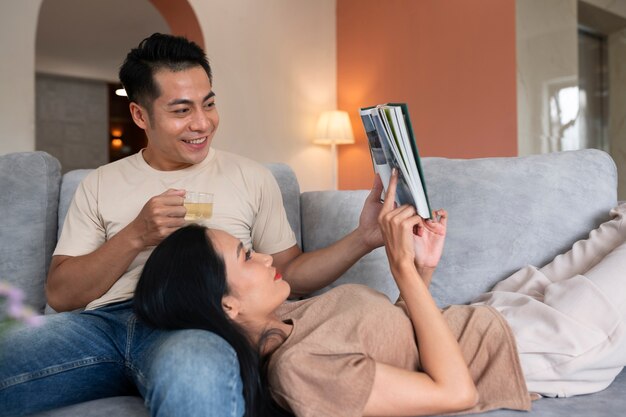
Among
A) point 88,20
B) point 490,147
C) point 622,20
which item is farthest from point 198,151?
point 88,20

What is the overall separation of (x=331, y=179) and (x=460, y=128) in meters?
1.36

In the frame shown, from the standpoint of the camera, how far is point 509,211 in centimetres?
167

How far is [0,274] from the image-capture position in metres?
1.73

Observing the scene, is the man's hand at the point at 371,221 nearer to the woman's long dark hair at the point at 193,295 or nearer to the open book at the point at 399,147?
the open book at the point at 399,147

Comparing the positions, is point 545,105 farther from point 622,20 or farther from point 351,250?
point 351,250

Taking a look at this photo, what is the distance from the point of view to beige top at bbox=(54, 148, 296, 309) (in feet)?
5.25

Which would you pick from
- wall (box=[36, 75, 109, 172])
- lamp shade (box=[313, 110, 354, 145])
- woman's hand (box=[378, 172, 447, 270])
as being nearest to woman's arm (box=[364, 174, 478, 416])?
woman's hand (box=[378, 172, 447, 270])

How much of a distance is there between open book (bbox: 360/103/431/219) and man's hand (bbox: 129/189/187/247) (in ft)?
1.52

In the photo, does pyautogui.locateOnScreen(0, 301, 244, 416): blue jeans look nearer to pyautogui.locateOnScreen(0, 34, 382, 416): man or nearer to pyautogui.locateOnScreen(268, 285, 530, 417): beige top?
pyautogui.locateOnScreen(0, 34, 382, 416): man

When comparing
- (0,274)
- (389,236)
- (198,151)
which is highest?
(198,151)

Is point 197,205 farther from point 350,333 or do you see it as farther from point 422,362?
point 422,362

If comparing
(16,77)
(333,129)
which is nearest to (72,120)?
(333,129)

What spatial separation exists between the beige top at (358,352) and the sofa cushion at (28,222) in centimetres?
87

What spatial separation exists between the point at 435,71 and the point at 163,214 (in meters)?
2.99
